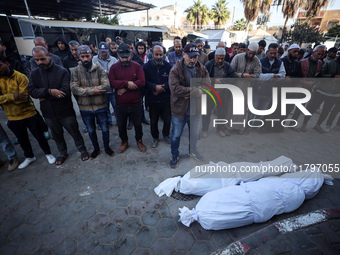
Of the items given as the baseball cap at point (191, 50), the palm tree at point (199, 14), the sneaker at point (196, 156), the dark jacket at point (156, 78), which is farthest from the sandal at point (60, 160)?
the palm tree at point (199, 14)

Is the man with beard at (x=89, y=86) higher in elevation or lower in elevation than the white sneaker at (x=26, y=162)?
higher

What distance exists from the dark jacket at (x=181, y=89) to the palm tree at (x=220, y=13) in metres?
34.8

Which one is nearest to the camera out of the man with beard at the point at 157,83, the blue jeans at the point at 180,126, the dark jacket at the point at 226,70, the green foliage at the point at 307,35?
the blue jeans at the point at 180,126

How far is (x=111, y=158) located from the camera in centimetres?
361

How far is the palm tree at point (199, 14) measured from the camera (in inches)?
1196

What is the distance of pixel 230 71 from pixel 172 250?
3.48 metres

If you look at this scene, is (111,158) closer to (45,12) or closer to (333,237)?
(333,237)

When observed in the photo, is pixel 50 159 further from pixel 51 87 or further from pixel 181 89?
pixel 181 89

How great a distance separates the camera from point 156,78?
3557 millimetres

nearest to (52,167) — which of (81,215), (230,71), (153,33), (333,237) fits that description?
(81,215)

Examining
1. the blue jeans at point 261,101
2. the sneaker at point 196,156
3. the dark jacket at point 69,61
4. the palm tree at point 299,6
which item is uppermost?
the palm tree at point 299,6

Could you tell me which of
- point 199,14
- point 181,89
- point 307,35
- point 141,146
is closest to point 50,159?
point 141,146

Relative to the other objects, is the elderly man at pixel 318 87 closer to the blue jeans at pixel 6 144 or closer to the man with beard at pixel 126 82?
the man with beard at pixel 126 82

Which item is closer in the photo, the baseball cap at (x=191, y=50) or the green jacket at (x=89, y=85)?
the baseball cap at (x=191, y=50)
